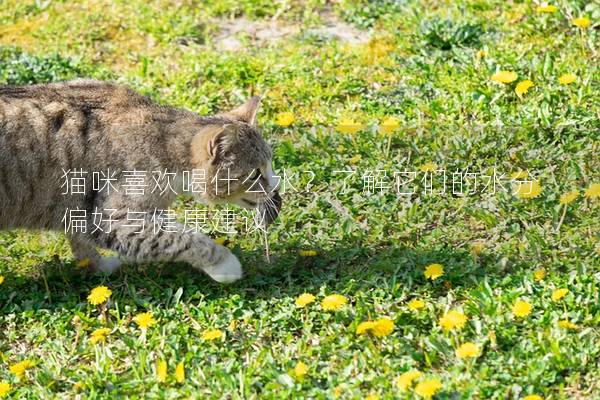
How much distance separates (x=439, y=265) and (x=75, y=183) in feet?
6.49

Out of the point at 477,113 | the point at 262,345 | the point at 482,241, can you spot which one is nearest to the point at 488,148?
the point at 477,113

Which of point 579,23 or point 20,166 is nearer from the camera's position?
point 20,166

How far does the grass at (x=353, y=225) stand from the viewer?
4.48 m

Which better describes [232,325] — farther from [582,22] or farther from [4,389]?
[582,22]

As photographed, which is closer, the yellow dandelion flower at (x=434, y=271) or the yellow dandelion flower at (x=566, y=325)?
the yellow dandelion flower at (x=566, y=325)

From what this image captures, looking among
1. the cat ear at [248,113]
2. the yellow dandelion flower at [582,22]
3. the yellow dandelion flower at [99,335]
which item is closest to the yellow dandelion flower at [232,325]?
the yellow dandelion flower at [99,335]

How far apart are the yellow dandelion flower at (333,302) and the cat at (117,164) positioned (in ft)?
2.07

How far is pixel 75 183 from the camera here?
5.28 m

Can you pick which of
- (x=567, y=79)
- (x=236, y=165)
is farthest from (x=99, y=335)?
(x=567, y=79)

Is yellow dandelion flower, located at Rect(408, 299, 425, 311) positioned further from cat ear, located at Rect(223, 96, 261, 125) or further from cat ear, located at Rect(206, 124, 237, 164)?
cat ear, located at Rect(223, 96, 261, 125)

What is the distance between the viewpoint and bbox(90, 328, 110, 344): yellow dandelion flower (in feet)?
15.7

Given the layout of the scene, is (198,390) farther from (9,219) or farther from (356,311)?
(9,219)

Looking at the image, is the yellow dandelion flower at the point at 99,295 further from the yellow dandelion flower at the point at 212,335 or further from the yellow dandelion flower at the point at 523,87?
the yellow dandelion flower at the point at 523,87

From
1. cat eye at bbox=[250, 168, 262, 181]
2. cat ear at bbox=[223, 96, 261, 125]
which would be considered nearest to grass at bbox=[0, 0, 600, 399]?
cat eye at bbox=[250, 168, 262, 181]
